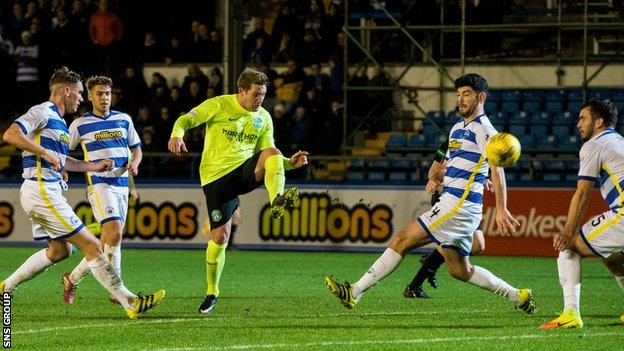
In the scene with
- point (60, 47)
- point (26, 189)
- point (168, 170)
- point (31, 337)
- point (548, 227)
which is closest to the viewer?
point (31, 337)

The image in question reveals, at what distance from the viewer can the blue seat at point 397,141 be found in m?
23.3

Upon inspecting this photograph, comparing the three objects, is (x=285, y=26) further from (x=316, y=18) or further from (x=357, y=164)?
(x=357, y=164)

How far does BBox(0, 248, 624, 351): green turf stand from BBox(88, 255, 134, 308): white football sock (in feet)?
0.65

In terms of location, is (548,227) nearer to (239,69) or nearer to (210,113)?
(239,69)

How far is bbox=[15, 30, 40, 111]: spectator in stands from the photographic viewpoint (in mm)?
25391

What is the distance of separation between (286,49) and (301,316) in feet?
47.2

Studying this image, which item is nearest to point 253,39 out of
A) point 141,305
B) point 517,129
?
point 517,129

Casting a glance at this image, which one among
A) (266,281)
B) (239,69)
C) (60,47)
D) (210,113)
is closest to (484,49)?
(239,69)

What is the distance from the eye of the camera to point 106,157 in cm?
1270

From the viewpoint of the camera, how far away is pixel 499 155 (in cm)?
1043

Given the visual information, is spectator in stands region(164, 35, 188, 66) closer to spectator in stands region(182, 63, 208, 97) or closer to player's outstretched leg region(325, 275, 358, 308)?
spectator in stands region(182, 63, 208, 97)

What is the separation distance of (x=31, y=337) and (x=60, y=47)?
54.2 ft

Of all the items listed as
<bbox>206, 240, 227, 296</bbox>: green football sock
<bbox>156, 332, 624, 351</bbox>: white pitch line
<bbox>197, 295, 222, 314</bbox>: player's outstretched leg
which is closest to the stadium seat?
<bbox>206, 240, 227, 296</bbox>: green football sock

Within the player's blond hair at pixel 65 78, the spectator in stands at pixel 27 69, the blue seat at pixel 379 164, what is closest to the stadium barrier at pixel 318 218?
the blue seat at pixel 379 164
